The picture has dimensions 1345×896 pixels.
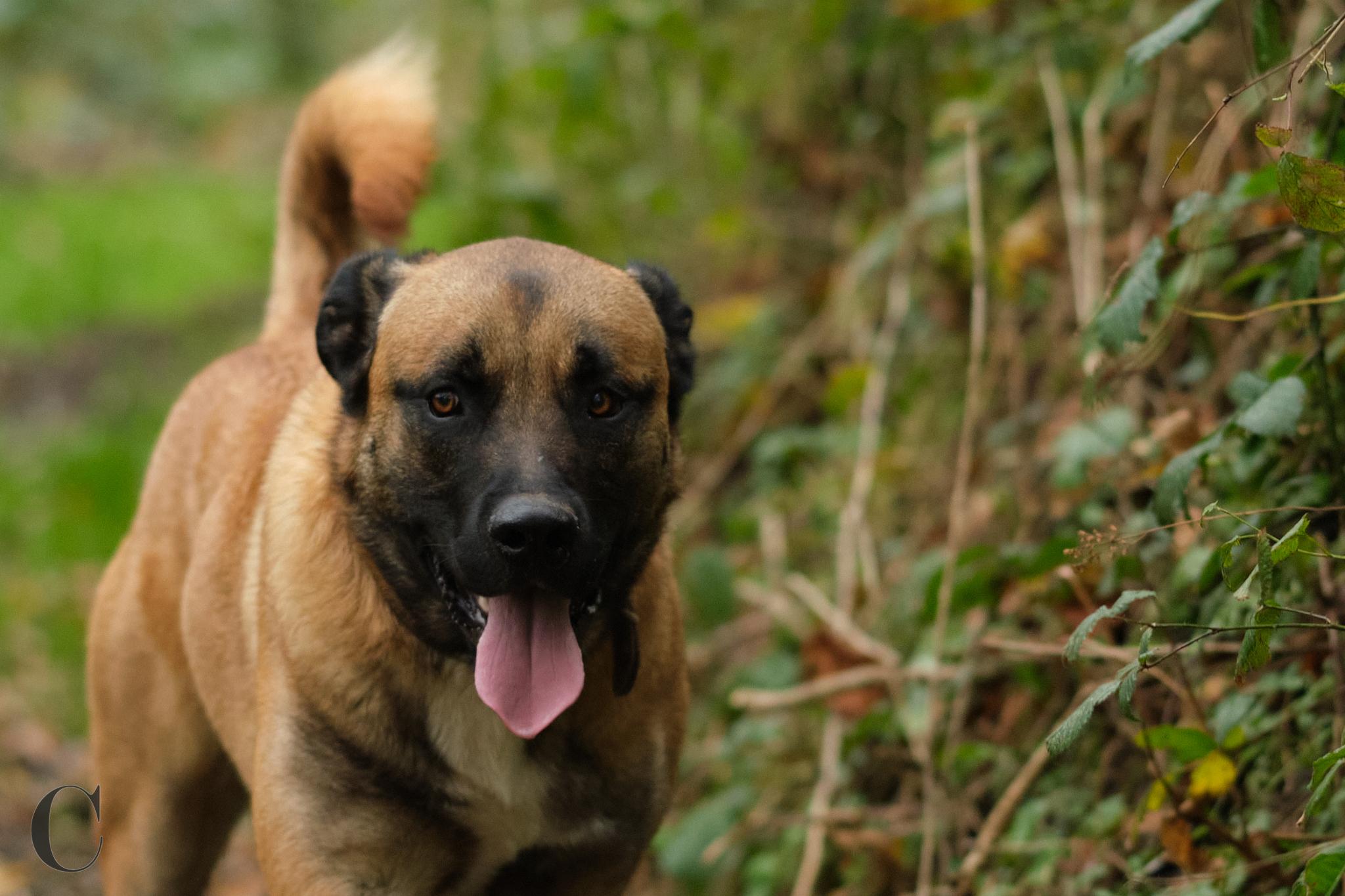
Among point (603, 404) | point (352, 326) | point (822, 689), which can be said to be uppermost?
point (352, 326)

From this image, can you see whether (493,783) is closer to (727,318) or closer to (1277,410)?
(1277,410)

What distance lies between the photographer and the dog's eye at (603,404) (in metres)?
3.02

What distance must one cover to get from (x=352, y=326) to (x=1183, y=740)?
187cm

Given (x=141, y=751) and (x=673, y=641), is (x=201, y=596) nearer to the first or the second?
(x=141, y=751)

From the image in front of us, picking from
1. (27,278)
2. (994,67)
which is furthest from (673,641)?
(27,278)

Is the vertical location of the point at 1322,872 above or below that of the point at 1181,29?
below

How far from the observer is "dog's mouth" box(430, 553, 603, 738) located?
2.85 metres

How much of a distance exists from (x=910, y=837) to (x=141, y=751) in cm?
204

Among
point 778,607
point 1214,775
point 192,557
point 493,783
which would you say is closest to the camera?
point 1214,775

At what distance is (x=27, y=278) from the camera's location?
12031mm

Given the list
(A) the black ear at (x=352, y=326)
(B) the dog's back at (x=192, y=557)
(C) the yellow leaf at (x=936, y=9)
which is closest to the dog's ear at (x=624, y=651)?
(A) the black ear at (x=352, y=326)

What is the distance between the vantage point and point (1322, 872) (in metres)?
2.24

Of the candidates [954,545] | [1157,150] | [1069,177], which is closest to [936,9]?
[1069,177]

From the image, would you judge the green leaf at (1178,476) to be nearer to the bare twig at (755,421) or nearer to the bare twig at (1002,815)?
the bare twig at (1002,815)
